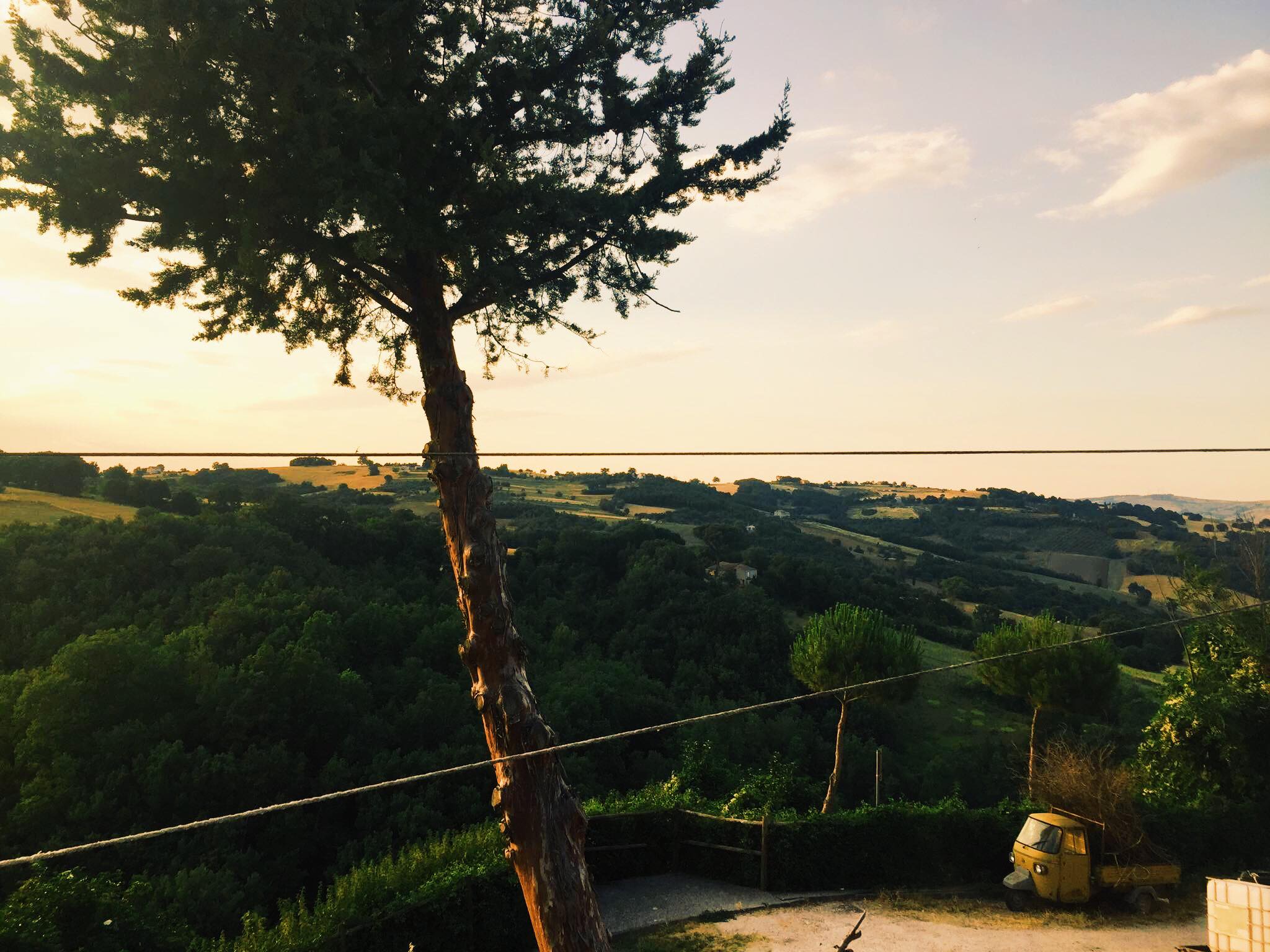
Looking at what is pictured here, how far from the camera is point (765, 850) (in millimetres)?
15570

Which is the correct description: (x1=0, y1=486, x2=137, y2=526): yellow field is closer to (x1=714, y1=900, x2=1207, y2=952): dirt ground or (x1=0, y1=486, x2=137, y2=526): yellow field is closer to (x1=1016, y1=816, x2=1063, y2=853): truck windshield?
(x1=714, y1=900, x2=1207, y2=952): dirt ground

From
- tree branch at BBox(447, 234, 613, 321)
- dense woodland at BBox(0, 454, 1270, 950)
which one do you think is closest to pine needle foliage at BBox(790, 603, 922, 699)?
dense woodland at BBox(0, 454, 1270, 950)

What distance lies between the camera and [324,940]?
34.5ft

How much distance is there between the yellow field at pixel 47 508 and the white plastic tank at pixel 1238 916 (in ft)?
146

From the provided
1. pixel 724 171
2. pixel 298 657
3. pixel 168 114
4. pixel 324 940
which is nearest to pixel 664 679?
pixel 298 657

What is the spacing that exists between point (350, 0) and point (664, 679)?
4190cm

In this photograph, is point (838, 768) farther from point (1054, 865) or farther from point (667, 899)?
point (667, 899)

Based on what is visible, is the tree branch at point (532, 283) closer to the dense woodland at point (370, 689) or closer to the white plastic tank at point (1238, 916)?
the dense woodland at point (370, 689)

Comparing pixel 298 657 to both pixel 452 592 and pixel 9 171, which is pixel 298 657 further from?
pixel 9 171

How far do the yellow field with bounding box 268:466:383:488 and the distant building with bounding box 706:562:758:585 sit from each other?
35.6 metres

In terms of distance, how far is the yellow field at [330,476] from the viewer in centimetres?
7212

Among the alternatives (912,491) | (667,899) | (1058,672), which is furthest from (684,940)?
(912,491)

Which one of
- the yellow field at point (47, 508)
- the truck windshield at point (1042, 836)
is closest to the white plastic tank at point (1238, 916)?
the truck windshield at point (1042, 836)

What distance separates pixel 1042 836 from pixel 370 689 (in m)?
25.9
